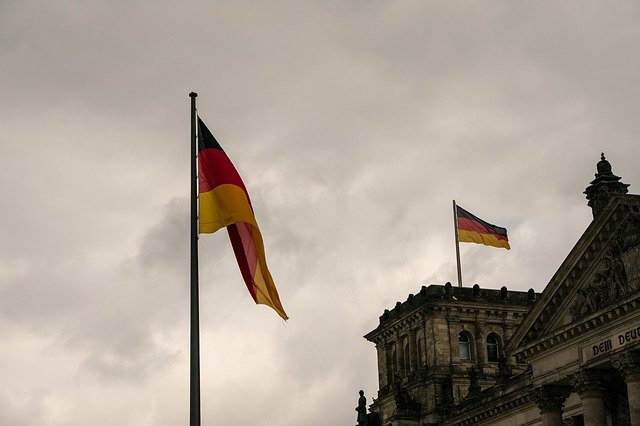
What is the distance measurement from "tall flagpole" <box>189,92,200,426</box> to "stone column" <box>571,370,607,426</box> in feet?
77.3

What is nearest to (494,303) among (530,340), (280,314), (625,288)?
(530,340)

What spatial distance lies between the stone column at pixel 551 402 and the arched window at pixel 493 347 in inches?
957

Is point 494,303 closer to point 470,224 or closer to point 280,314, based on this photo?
point 470,224

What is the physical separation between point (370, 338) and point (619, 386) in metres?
34.1

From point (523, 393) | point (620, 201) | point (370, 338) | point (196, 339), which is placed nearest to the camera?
point (196, 339)

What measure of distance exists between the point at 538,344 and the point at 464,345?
2477 cm

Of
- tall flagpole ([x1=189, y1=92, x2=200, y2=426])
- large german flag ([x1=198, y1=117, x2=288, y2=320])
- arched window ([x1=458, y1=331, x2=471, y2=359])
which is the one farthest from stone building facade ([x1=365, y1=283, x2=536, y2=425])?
tall flagpole ([x1=189, y1=92, x2=200, y2=426])

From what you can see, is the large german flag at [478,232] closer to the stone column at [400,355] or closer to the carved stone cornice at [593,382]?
the stone column at [400,355]

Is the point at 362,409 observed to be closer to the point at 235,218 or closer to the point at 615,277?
the point at 615,277

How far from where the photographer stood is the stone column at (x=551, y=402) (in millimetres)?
44250

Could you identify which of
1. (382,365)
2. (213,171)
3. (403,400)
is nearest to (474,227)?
(403,400)

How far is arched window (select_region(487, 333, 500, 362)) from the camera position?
227ft

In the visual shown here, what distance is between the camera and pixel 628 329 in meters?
39.2

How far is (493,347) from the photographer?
6950 cm
